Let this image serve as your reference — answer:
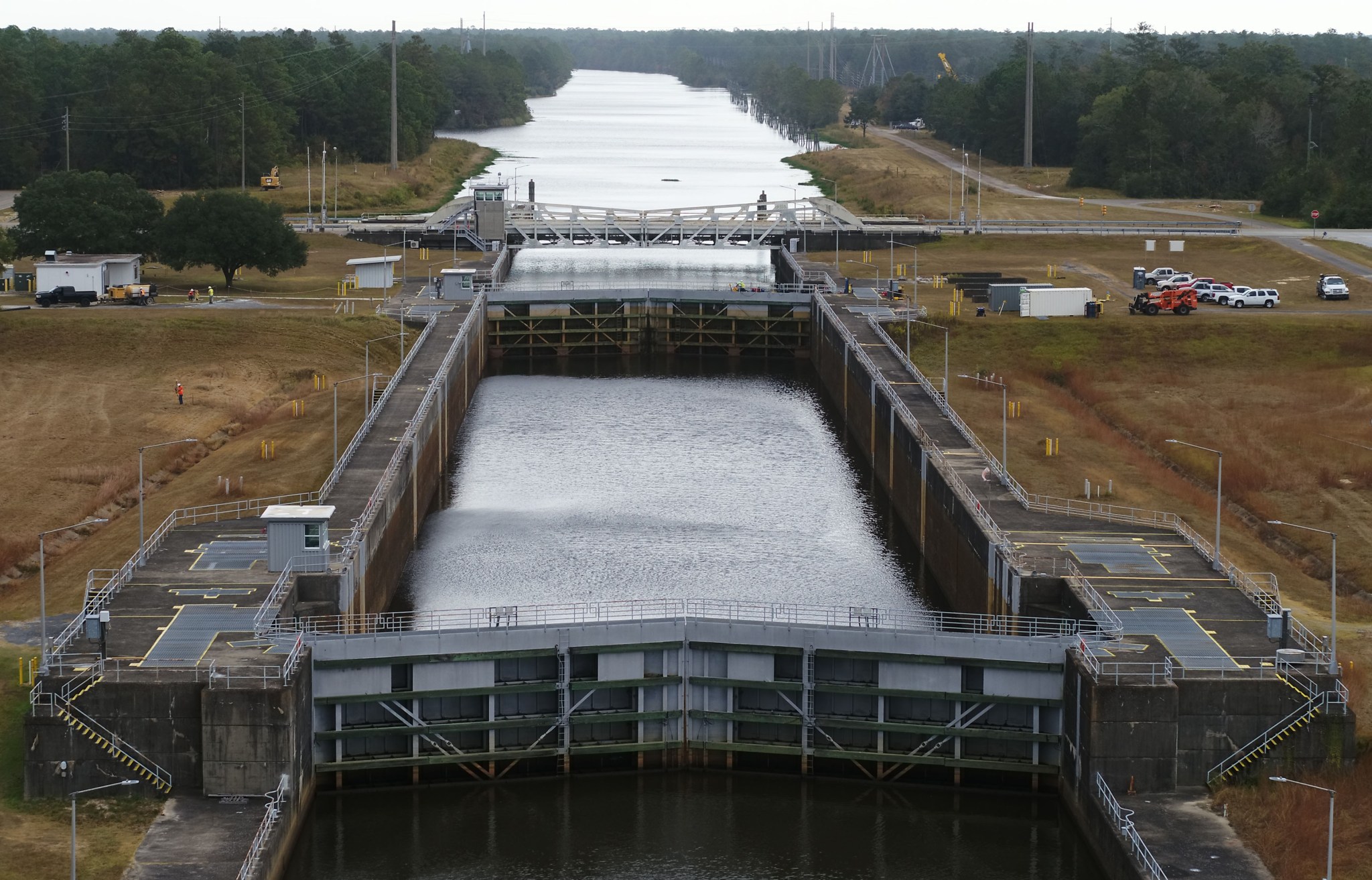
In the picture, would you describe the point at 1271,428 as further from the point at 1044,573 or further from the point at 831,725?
the point at 831,725

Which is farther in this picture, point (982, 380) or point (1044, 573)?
point (982, 380)

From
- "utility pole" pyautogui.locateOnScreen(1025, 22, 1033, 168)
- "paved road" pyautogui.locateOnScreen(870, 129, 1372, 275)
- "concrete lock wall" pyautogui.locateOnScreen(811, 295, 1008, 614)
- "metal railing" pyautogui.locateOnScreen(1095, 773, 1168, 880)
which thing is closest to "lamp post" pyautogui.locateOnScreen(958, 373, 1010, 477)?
"concrete lock wall" pyautogui.locateOnScreen(811, 295, 1008, 614)

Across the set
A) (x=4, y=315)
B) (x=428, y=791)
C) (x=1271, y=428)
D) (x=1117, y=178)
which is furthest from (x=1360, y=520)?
(x=1117, y=178)

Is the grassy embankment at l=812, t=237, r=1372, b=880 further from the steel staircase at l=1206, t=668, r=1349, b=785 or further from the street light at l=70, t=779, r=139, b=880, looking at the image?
the street light at l=70, t=779, r=139, b=880

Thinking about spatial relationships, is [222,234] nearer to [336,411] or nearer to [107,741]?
[336,411]

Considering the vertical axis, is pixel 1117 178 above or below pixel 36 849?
above

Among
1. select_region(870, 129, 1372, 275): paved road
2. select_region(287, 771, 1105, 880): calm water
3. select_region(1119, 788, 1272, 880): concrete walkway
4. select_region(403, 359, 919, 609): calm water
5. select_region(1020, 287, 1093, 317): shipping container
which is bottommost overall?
select_region(287, 771, 1105, 880): calm water

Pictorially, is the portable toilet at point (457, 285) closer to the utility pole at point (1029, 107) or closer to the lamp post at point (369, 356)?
the lamp post at point (369, 356)
